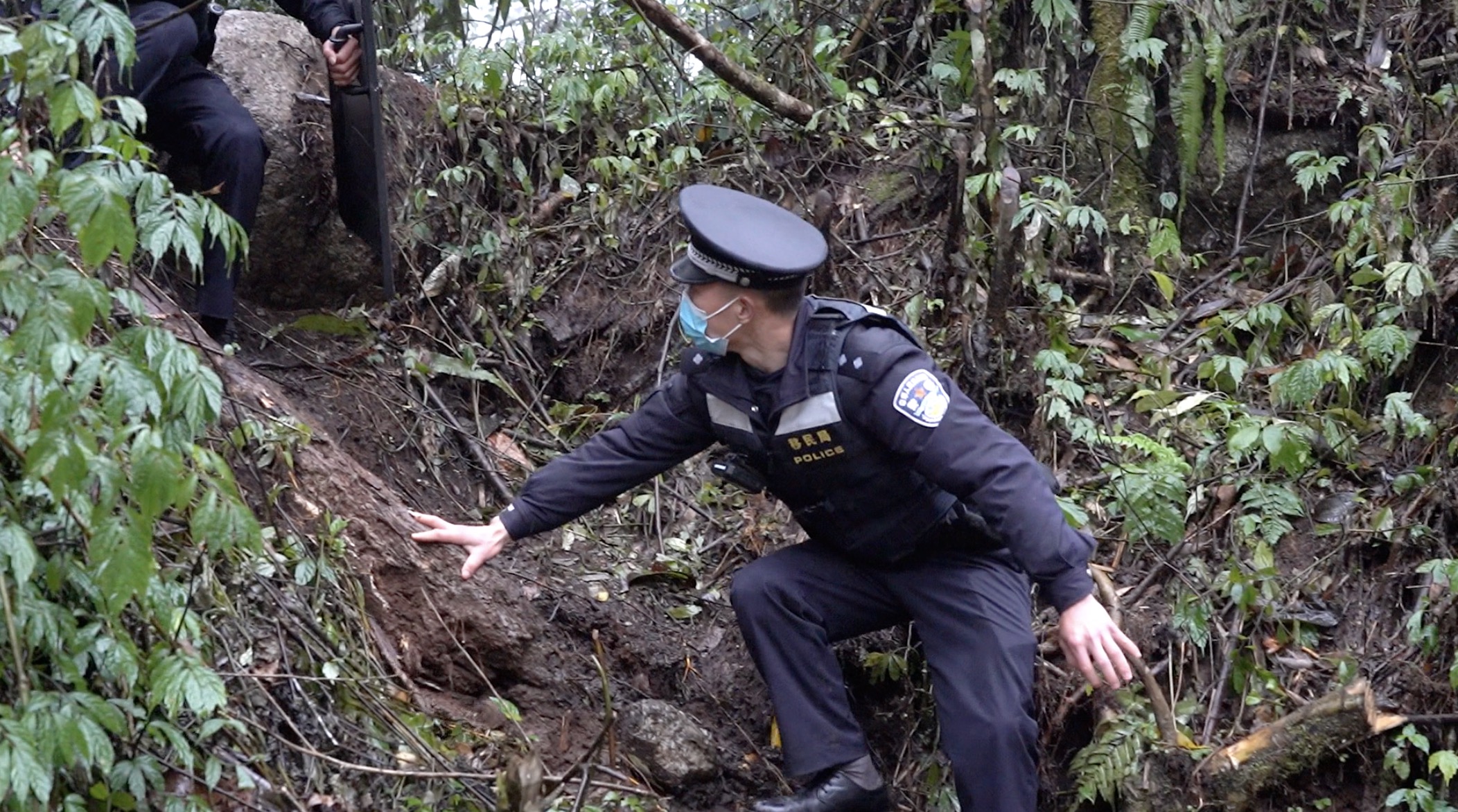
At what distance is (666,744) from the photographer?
3.89 metres

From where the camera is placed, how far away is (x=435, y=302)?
5641mm

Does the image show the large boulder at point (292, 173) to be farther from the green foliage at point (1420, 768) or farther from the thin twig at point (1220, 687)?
the green foliage at point (1420, 768)

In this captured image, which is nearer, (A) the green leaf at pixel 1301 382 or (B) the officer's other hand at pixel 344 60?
(A) the green leaf at pixel 1301 382

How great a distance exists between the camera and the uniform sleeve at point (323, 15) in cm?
477

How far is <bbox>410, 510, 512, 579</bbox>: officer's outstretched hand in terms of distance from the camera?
3.76 meters

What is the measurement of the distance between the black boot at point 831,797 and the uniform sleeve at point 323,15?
3.14 m

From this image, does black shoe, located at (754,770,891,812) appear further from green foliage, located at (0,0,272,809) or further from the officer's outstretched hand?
green foliage, located at (0,0,272,809)

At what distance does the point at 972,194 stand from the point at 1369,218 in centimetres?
156

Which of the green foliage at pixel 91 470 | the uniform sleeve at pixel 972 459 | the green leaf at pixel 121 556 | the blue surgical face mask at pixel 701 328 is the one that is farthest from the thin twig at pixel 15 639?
the uniform sleeve at pixel 972 459

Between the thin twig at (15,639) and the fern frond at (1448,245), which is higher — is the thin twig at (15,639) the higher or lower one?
the higher one

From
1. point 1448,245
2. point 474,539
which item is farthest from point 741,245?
point 1448,245

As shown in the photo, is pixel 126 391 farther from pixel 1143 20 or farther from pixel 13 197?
pixel 1143 20

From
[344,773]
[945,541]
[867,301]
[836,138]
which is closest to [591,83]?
[836,138]

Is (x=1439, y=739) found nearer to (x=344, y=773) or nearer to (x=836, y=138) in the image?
(x=344, y=773)
